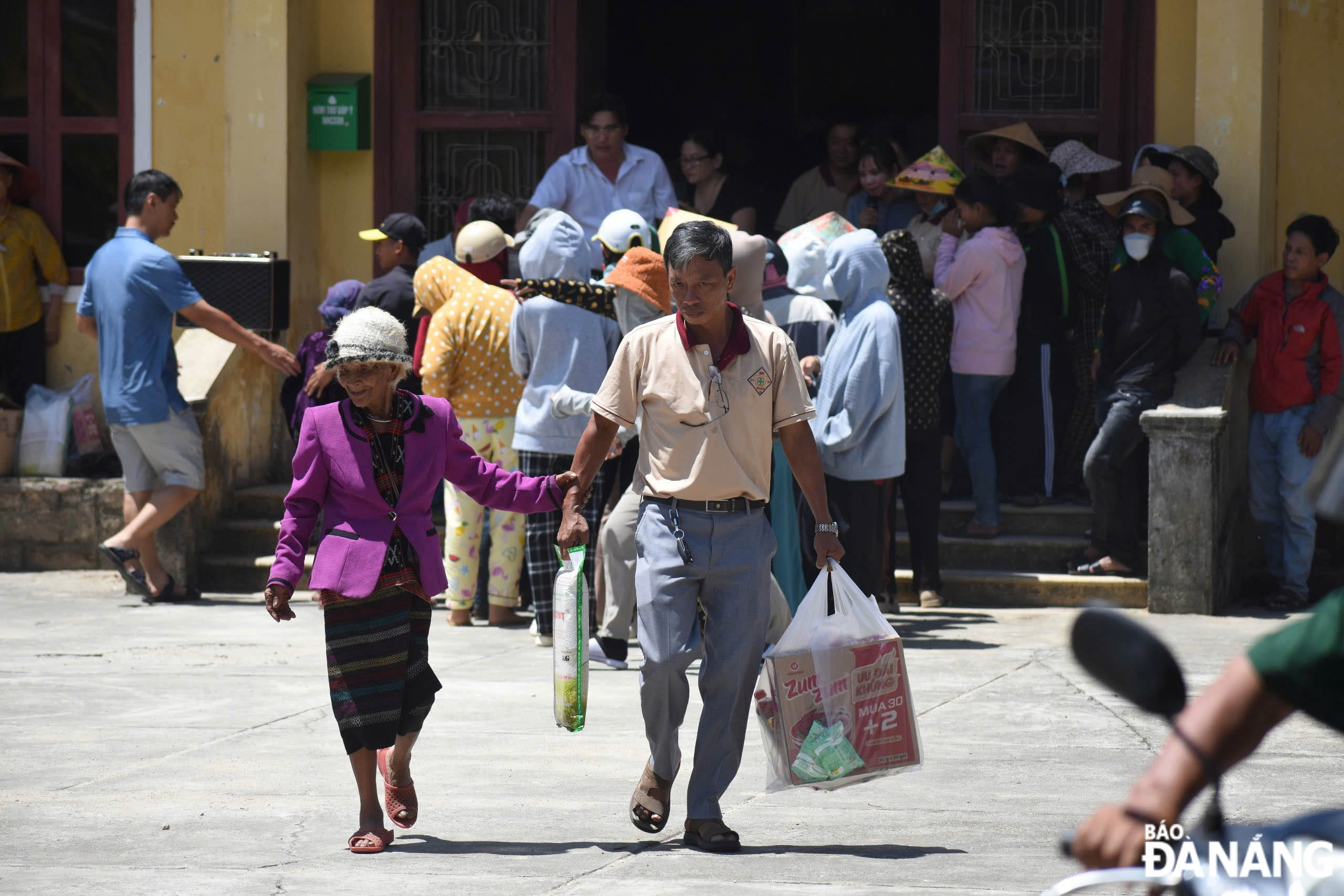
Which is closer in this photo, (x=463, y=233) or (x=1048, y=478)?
(x=463, y=233)

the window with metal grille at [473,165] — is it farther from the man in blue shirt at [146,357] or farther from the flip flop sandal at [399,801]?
the flip flop sandal at [399,801]

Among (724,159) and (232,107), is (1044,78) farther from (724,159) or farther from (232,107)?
(232,107)

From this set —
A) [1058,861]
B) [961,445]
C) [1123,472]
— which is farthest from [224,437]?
[1058,861]

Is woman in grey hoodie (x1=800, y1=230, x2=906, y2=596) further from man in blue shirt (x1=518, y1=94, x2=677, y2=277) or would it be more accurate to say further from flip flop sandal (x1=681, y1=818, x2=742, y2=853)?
flip flop sandal (x1=681, y1=818, x2=742, y2=853)

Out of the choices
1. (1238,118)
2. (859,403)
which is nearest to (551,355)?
(859,403)

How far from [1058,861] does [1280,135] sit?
7.16m

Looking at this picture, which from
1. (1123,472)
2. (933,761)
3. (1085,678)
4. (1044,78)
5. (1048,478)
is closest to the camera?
(933,761)

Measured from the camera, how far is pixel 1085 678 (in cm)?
745

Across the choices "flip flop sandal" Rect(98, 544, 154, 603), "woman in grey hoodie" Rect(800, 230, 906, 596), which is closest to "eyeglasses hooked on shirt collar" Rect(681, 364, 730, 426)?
"woman in grey hoodie" Rect(800, 230, 906, 596)

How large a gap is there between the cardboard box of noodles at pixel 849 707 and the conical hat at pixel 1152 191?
5225 millimetres

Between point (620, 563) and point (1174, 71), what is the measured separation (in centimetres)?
535

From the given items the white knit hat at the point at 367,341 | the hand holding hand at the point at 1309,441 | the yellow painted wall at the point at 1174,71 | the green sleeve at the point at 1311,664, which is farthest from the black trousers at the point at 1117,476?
the green sleeve at the point at 1311,664

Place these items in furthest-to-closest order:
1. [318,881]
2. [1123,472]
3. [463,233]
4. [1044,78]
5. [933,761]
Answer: [1044,78] < [1123,472] < [463,233] < [933,761] < [318,881]

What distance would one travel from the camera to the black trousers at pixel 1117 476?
9.36 meters
